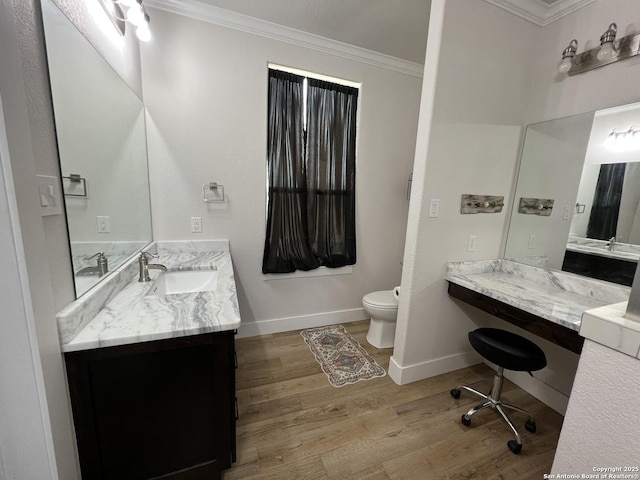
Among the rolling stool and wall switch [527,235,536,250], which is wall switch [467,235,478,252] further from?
the rolling stool

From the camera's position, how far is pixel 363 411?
164 cm

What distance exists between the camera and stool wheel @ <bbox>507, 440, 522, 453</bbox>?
139 cm

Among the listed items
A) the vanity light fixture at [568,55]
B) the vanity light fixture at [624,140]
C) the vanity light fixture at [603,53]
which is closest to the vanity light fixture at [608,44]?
the vanity light fixture at [603,53]

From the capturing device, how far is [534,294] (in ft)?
5.07

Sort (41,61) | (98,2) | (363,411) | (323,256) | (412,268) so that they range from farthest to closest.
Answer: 1. (323,256)
2. (412,268)
3. (363,411)
4. (98,2)
5. (41,61)

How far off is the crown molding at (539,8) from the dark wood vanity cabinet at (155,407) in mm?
2649

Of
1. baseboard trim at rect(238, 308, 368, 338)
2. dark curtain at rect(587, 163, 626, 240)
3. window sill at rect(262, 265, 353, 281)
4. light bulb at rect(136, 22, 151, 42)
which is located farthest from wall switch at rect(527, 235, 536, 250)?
light bulb at rect(136, 22, 151, 42)

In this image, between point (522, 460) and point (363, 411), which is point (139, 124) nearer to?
point (363, 411)

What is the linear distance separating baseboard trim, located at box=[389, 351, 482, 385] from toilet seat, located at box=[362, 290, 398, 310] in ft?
1.41

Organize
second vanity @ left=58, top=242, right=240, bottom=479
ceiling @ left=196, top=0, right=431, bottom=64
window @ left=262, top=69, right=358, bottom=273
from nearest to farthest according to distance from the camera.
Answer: second vanity @ left=58, top=242, right=240, bottom=479, ceiling @ left=196, top=0, right=431, bottom=64, window @ left=262, top=69, right=358, bottom=273

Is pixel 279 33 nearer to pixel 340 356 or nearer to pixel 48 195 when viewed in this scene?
pixel 48 195

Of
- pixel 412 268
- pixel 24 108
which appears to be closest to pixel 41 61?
pixel 24 108

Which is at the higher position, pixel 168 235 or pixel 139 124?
pixel 139 124

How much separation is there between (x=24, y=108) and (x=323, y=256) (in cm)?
212
